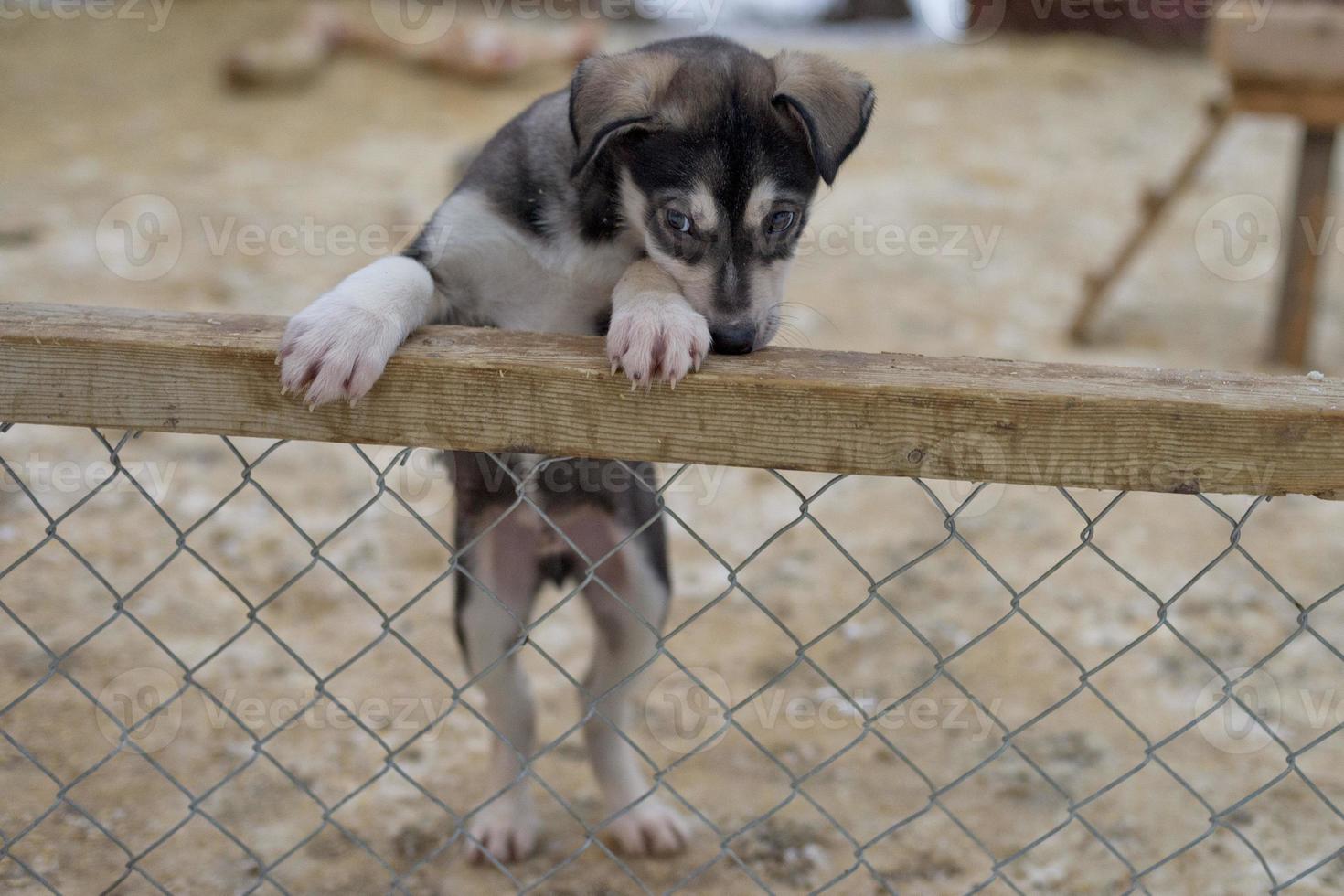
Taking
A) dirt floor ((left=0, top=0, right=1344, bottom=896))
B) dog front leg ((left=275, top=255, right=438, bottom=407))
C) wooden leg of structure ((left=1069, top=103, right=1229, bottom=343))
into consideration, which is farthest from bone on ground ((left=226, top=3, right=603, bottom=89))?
Answer: dog front leg ((left=275, top=255, right=438, bottom=407))

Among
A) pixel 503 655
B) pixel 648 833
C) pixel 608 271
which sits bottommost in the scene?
pixel 648 833

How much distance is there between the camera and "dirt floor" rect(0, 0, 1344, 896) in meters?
2.79

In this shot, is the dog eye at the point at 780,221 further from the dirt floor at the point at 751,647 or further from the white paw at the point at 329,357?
the white paw at the point at 329,357

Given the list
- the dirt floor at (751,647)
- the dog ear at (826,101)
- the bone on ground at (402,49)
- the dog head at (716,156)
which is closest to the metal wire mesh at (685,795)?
the dirt floor at (751,647)

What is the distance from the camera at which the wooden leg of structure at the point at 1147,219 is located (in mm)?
5773

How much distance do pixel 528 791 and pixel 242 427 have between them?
1.40 metres

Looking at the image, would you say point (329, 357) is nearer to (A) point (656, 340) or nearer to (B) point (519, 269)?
(A) point (656, 340)

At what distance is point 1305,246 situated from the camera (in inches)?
234

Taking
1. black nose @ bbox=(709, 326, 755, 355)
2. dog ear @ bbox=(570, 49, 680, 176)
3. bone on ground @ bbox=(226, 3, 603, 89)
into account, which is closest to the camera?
black nose @ bbox=(709, 326, 755, 355)

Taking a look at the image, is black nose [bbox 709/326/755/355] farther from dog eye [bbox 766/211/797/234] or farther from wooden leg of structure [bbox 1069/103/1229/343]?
wooden leg of structure [bbox 1069/103/1229/343]

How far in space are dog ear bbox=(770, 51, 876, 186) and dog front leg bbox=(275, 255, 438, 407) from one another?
87 centimetres

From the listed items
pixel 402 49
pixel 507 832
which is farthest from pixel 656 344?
pixel 402 49

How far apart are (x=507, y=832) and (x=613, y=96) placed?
167cm

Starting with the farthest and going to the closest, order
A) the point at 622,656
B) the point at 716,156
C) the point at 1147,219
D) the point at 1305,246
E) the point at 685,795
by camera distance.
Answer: the point at 1147,219, the point at 1305,246, the point at 685,795, the point at 622,656, the point at 716,156
